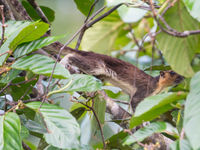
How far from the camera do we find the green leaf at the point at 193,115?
93 centimetres

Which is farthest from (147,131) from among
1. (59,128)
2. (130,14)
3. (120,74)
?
(120,74)

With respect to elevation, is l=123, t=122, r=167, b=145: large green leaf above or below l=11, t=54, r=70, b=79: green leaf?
below

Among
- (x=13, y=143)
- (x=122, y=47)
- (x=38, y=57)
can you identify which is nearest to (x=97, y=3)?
(x=38, y=57)

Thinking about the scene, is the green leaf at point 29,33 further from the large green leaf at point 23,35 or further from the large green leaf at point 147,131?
the large green leaf at point 147,131

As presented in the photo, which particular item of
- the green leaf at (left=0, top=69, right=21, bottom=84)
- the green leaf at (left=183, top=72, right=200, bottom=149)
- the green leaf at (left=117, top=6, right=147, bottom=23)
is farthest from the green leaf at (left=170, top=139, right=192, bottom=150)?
the green leaf at (left=0, top=69, right=21, bottom=84)

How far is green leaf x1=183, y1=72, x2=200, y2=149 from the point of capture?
93cm

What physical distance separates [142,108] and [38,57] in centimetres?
68

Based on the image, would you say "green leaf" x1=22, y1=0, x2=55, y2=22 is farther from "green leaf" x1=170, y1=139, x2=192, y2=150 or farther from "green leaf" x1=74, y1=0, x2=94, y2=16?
"green leaf" x1=170, y1=139, x2=192, y2=150

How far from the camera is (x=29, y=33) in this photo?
5.13ft

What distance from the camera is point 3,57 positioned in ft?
5.04

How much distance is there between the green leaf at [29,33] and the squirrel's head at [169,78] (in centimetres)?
174

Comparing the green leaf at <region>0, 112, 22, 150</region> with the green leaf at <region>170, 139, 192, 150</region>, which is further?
the green leaf at <region>0, 112, 22, 150</region>

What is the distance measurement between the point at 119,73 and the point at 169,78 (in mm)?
730

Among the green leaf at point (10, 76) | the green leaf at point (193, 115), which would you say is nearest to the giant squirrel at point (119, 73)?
the green leaf at point (10, 76)
